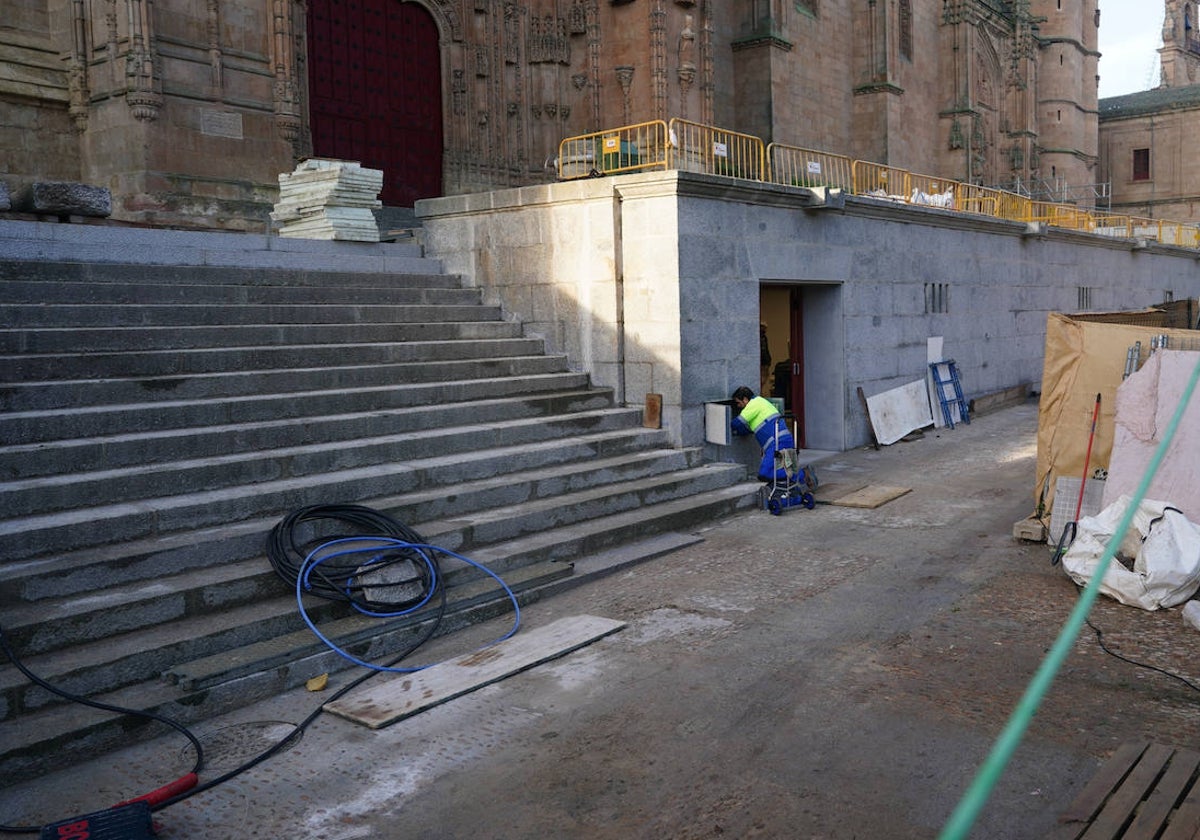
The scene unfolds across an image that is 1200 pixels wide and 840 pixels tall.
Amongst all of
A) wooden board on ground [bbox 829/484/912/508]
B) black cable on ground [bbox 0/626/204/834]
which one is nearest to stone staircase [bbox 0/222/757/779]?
black cable on ground [bbox 0/626/204/834]

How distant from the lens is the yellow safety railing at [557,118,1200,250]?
13570 mm

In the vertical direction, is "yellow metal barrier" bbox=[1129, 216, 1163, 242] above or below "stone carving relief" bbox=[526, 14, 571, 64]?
below

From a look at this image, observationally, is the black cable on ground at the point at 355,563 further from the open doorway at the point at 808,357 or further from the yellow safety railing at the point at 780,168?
the open doorway at the point at 808,357

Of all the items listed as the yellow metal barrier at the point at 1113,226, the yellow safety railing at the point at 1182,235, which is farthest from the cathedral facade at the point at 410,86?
the yellow safety railing at the point at 1182,235

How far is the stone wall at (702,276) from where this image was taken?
38.5 ft

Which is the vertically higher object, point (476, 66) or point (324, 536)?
point (476, 66)

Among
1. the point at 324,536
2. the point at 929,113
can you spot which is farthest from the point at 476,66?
the point at 929,113

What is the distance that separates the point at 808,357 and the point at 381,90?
10.8 m

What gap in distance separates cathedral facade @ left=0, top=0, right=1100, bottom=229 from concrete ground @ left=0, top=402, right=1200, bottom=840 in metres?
12.0

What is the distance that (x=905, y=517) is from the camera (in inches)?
425

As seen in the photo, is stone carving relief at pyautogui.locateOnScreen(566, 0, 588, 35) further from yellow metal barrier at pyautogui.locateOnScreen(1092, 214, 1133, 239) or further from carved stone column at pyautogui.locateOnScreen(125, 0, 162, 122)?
yellow metal barrier at pyautogui.locateOnScreen(1092, 214, 1133, 239)

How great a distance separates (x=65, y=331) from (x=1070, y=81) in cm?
5314

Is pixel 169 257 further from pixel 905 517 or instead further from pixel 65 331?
pixel 905 517

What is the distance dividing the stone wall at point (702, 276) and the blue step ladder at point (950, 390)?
0.54m
